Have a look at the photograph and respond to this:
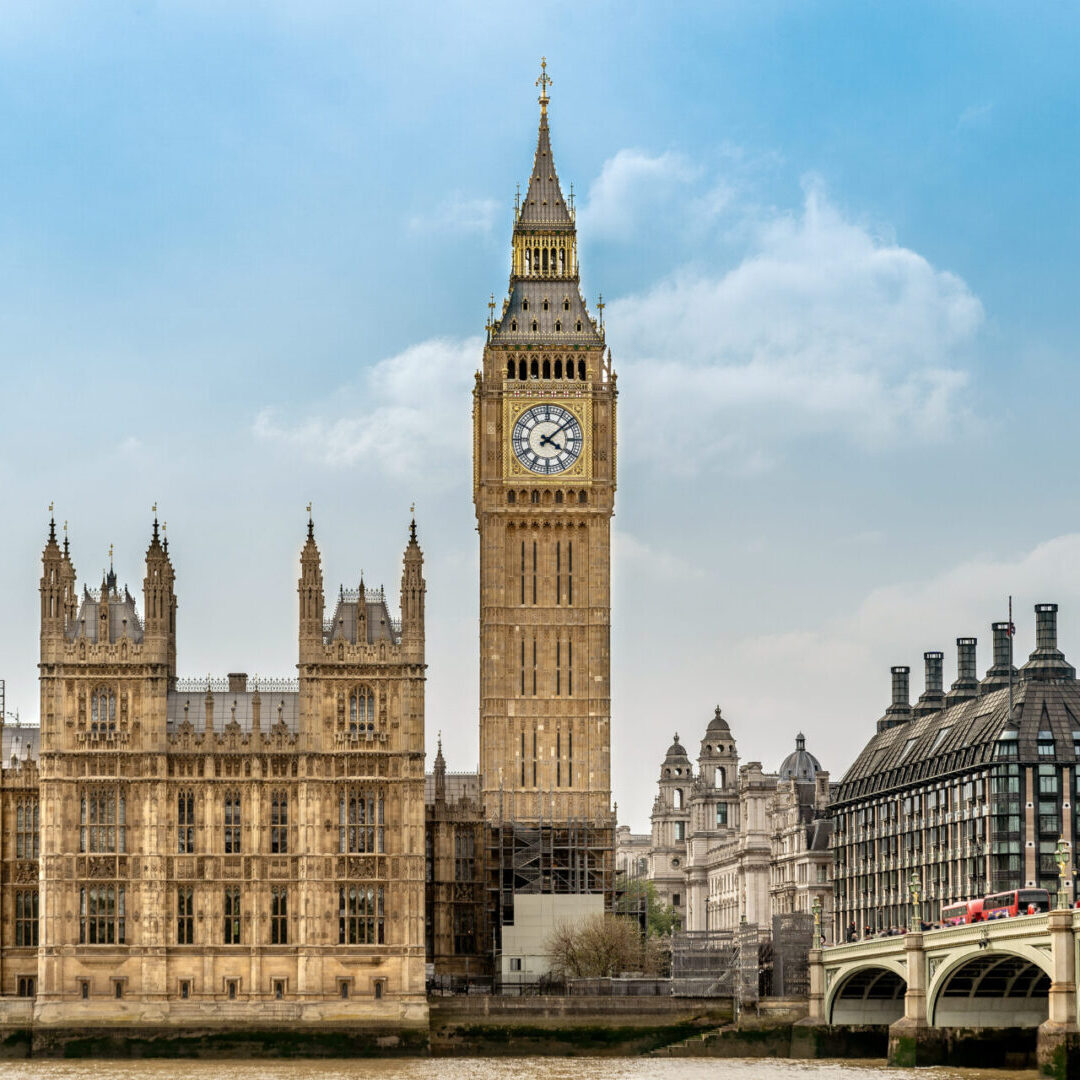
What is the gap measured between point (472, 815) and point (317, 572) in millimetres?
17196

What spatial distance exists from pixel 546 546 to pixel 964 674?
33.0 m

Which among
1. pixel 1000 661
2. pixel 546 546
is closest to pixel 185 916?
pixel 546 546

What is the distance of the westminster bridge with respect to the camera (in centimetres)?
8712

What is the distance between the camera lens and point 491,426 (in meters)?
139

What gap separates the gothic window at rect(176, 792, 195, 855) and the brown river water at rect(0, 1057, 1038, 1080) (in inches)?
416

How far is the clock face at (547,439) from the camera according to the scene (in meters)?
139

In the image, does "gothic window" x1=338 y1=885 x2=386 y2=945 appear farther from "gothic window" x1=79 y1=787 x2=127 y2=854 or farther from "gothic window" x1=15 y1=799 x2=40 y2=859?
"gothic window" x1=15 y1=799 x2=40 y2=859

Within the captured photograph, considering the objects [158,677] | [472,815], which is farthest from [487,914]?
[158,677]

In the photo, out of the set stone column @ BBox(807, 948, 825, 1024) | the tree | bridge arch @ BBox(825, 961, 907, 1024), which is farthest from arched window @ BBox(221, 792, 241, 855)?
bridge arch @ BBox(825, 961, 907, 1024)

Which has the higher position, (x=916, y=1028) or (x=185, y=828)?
(x=185, y=828)

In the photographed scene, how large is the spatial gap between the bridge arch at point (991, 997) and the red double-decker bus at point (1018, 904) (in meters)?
2.11

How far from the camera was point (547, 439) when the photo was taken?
457 feet

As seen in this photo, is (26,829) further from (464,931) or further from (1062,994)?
(1062,994)

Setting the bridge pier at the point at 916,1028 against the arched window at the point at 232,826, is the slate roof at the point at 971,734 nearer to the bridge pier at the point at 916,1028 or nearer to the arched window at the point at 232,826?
the bridge pier at the point at 916,1028
